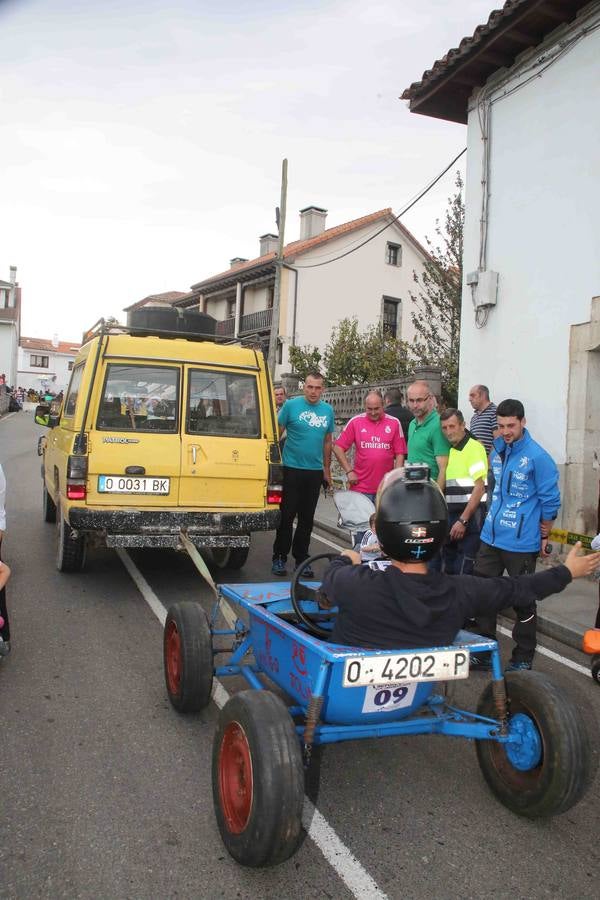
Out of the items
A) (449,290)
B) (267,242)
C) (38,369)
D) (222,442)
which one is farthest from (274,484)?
(38,369)

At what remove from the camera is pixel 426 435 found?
614 cm

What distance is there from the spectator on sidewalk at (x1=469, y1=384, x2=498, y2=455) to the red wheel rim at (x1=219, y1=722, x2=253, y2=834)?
18.3 ft

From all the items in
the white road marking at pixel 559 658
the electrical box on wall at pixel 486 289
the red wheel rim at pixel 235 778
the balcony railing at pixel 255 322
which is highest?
the balcony railing at pixel 255 322

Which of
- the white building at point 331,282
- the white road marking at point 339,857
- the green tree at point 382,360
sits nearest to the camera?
the white road marking at point 339,857

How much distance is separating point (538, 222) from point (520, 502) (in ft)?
16.9

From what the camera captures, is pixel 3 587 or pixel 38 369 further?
pixel 38 369

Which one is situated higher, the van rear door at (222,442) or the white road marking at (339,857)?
the van rear door at (222,442)

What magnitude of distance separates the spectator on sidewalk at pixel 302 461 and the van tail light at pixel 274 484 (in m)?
0.76

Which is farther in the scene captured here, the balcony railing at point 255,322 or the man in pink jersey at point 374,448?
the balcony railing at point 255,322

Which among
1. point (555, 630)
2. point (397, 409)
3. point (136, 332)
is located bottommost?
point (555, 630)

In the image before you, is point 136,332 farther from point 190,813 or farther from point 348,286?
point 348,286

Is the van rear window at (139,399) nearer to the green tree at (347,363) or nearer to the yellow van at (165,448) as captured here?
the yellow van at (165,448)

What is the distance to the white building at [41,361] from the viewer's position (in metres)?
85.9

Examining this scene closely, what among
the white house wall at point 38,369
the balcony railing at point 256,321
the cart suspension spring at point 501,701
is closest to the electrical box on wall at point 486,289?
the cart suspension spring at point 501,701
